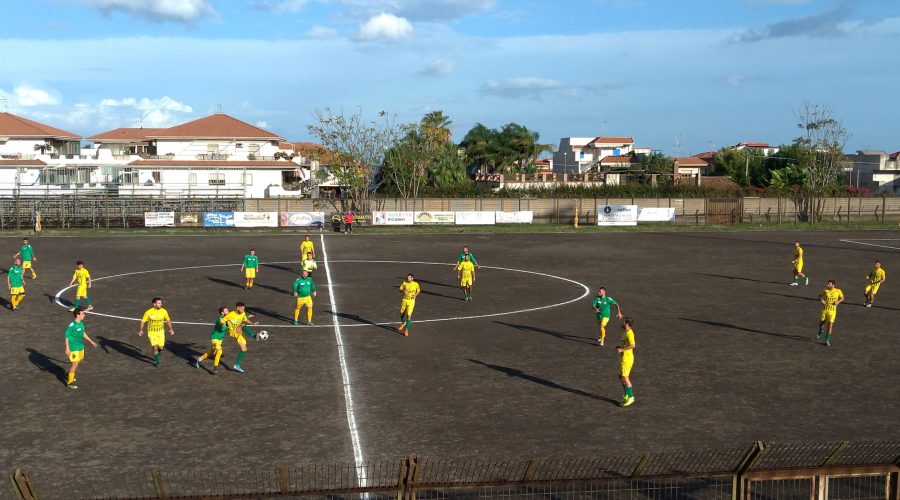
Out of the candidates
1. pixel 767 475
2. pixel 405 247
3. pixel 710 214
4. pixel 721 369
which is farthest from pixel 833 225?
pixel 767 475

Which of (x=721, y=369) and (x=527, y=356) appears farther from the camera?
(x=527, y=356)

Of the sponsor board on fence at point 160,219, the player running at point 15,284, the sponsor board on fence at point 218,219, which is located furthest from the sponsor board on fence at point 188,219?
the player running at point 15,284

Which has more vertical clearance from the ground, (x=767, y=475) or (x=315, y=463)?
(x=767, y=475)

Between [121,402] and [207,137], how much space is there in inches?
2997

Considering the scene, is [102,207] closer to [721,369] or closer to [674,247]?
[674,247]

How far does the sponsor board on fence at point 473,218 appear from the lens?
6694 cm

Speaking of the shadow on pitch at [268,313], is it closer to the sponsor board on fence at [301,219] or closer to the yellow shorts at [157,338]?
the yellow shorts at [157,338]

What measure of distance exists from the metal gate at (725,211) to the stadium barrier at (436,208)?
94 millimetres

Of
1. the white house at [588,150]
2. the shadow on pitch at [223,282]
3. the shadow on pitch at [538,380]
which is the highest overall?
the white house at [588,150]

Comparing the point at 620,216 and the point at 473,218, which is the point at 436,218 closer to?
the point at 473,218

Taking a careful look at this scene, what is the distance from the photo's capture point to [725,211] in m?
72.9

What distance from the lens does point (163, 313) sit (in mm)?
19797

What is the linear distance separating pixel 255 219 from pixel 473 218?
18453 mm

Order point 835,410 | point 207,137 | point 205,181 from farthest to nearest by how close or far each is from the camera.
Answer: point 207,137 → point 205,181 → point 835,410
